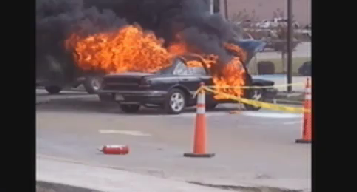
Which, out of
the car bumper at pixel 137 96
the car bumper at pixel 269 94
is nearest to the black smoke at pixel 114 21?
the car bumper at pixel 269 94

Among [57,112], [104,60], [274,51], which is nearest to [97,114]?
[57,112]

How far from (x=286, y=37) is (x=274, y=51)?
25.4 inches

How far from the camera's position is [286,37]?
23531 mm

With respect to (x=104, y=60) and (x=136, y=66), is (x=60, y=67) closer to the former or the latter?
(x=104, y=60)

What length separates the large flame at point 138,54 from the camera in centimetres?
1653

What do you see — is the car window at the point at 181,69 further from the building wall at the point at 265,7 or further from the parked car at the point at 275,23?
the parked car at the point at 275,23

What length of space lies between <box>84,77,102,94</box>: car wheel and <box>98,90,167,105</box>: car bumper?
392 centimetres

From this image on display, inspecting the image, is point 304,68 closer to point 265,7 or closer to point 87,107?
point 265,7

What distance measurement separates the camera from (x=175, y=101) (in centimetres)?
1532

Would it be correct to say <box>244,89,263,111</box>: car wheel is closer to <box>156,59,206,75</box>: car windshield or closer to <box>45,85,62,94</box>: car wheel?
<box>156,59,206,75</box>: car windshield

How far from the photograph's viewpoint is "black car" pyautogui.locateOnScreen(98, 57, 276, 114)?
15.0m
